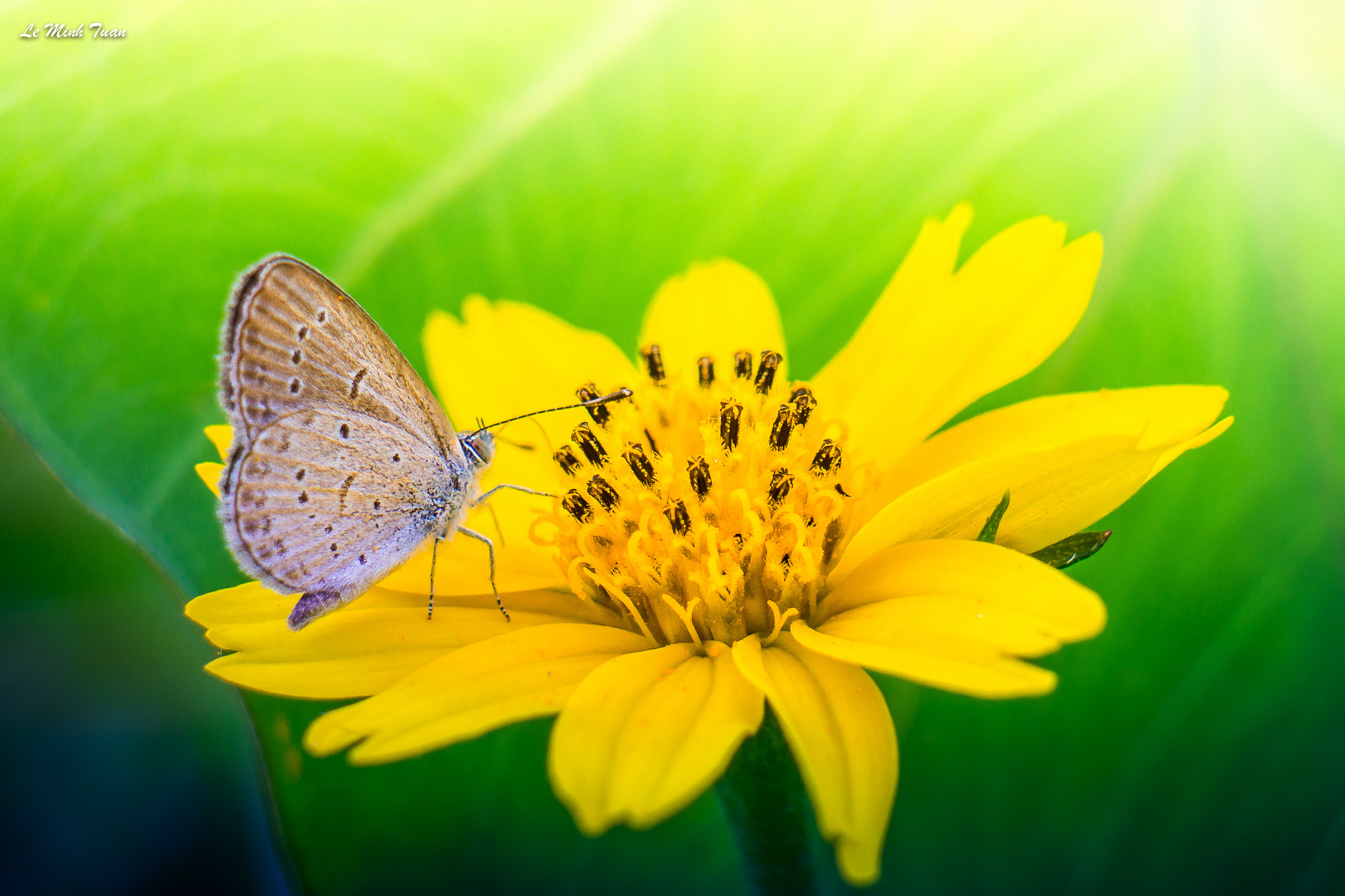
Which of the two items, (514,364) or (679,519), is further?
(514,364)

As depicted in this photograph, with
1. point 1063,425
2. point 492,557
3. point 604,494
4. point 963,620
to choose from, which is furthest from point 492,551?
point 1063,425

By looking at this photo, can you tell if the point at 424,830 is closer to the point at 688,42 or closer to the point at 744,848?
the point at 744,848

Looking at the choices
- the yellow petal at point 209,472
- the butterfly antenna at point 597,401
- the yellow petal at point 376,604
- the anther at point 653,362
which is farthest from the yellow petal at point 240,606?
the anther at point 653,362

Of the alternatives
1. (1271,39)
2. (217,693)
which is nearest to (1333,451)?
(1271,39)
